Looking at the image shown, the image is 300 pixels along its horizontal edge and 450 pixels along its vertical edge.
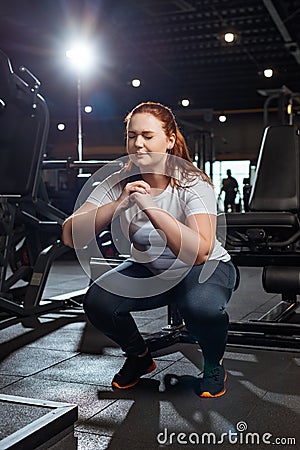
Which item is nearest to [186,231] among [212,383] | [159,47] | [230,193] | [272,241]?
[212,383]

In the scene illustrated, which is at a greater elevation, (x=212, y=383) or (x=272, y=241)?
(x=272, y=241)

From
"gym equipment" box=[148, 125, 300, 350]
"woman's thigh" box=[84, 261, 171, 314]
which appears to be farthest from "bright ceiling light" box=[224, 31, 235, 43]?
"woman's thigh" box=[84, 261, 171, 314]

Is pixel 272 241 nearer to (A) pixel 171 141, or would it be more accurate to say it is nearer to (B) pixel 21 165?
(A) pixel 171 141

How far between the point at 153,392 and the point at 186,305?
13.7 inches

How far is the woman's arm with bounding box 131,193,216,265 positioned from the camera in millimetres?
1649

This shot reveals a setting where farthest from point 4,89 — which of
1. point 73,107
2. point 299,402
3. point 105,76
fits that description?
point 73,107

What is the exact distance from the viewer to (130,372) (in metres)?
2.01

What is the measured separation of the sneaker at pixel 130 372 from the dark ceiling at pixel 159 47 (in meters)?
4.93

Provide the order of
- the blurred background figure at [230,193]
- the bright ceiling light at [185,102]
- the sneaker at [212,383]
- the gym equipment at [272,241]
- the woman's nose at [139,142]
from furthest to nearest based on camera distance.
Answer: the bright ceiling light at [185,102], the blurred background figure at [230,193], the gym equipment at [272,241], the sneaker at [212,383], the woman's nose at [139,142]

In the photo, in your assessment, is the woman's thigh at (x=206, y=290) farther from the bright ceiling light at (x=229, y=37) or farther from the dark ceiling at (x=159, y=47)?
the bright ceiling light at (x=229, y=37)

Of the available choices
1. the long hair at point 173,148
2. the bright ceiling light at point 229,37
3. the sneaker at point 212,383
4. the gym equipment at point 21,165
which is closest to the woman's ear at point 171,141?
the long hair at point 173,148

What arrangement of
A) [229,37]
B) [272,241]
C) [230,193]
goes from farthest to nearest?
[230,193], [229,37], [272,241]

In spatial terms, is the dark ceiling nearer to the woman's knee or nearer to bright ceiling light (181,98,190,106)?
bright ceiling light (181,98,190,106)

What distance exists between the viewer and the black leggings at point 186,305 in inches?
71.2
